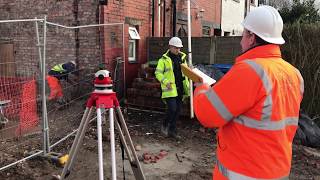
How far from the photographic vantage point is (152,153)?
6.46m

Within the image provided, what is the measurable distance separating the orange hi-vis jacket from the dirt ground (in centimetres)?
306

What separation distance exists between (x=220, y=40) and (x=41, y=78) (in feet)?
17.2

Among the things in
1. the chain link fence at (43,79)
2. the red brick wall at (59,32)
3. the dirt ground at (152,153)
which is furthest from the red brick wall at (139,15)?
the dirt ground at (152,153)

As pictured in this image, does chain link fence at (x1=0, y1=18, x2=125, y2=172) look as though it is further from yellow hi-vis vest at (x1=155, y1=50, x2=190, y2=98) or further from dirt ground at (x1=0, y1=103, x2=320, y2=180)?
yellow hi-vis vest at (x1=155, y1=50, x2=190, y2=98)

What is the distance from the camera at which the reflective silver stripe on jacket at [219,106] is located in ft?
7.46

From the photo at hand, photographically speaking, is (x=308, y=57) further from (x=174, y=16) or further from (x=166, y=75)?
(x=174, y=16)

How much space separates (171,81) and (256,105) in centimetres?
504

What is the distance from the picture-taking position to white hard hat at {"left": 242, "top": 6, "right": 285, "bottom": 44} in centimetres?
234

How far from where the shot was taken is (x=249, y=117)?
231cm

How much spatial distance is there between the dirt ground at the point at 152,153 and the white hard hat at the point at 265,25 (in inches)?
134

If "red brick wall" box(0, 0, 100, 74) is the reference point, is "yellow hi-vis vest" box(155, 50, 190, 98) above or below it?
below

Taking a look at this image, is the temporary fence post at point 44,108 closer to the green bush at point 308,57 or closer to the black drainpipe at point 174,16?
the green bush at point 308,57

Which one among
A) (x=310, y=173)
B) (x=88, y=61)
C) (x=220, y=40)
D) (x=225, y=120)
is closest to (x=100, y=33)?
(x=88, y=61)

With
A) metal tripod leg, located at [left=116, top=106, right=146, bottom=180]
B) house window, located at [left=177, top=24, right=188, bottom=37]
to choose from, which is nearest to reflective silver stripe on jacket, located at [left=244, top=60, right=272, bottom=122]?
metal tripod leg, located at [left=116, top=106, right=146, bottom=180]
